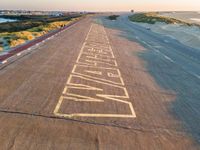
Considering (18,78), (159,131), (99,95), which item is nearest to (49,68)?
(18,78)

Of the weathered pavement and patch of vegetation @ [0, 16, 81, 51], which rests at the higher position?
the weathered pavement

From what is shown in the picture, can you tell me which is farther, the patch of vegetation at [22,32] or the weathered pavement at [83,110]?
the patch of vegetation at [22,32]

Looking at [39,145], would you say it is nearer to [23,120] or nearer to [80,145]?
[80,145]

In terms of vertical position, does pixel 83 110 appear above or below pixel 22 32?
above

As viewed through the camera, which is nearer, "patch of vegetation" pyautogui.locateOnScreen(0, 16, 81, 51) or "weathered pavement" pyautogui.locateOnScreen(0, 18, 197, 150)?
"weathered pavement" pyautogui.locateOnScreen(0, 18, 197, 150)

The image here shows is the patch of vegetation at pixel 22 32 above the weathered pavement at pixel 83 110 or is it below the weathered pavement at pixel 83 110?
below

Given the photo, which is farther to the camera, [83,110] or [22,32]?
[22,32]

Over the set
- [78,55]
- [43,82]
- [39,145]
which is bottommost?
[78,55]

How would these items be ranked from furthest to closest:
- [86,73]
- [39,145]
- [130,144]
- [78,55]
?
[78,55] → [86,73] → [130,144] → [39,145]
